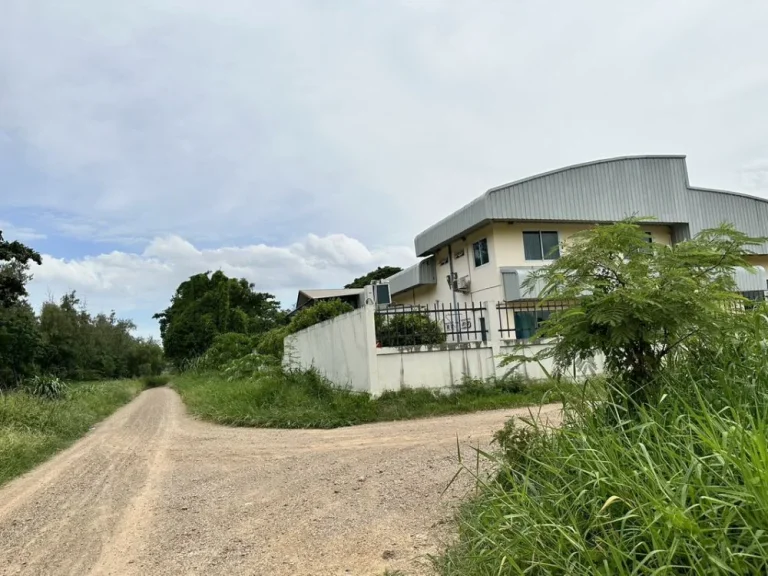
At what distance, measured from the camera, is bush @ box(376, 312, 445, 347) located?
10945 mm

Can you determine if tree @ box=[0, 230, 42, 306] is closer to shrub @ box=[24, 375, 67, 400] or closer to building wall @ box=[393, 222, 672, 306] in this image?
shrub @ box=[24, 375, 67, 400]

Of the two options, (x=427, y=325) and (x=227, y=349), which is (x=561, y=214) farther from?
(x=227, y=349)

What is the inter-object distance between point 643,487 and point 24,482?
7622 millimetres

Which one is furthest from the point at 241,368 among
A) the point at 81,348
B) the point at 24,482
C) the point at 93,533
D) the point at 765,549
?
the point at 81,348

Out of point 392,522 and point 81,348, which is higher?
point 81,348

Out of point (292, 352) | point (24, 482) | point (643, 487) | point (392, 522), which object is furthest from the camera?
point (292, 352)

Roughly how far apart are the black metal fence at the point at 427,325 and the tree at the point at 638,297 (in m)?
6.93

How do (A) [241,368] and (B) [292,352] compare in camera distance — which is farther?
(A) [241,368]

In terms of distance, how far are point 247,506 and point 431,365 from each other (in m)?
6.15

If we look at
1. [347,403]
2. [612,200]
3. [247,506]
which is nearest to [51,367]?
[347,403]

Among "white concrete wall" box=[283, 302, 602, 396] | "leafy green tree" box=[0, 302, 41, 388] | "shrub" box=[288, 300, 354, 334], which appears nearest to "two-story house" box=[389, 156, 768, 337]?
"shrub" box=[288, 300, 354, 334]

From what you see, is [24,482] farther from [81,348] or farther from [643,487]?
[81,348]

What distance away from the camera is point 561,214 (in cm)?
1912

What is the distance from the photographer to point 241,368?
21.5 meters
